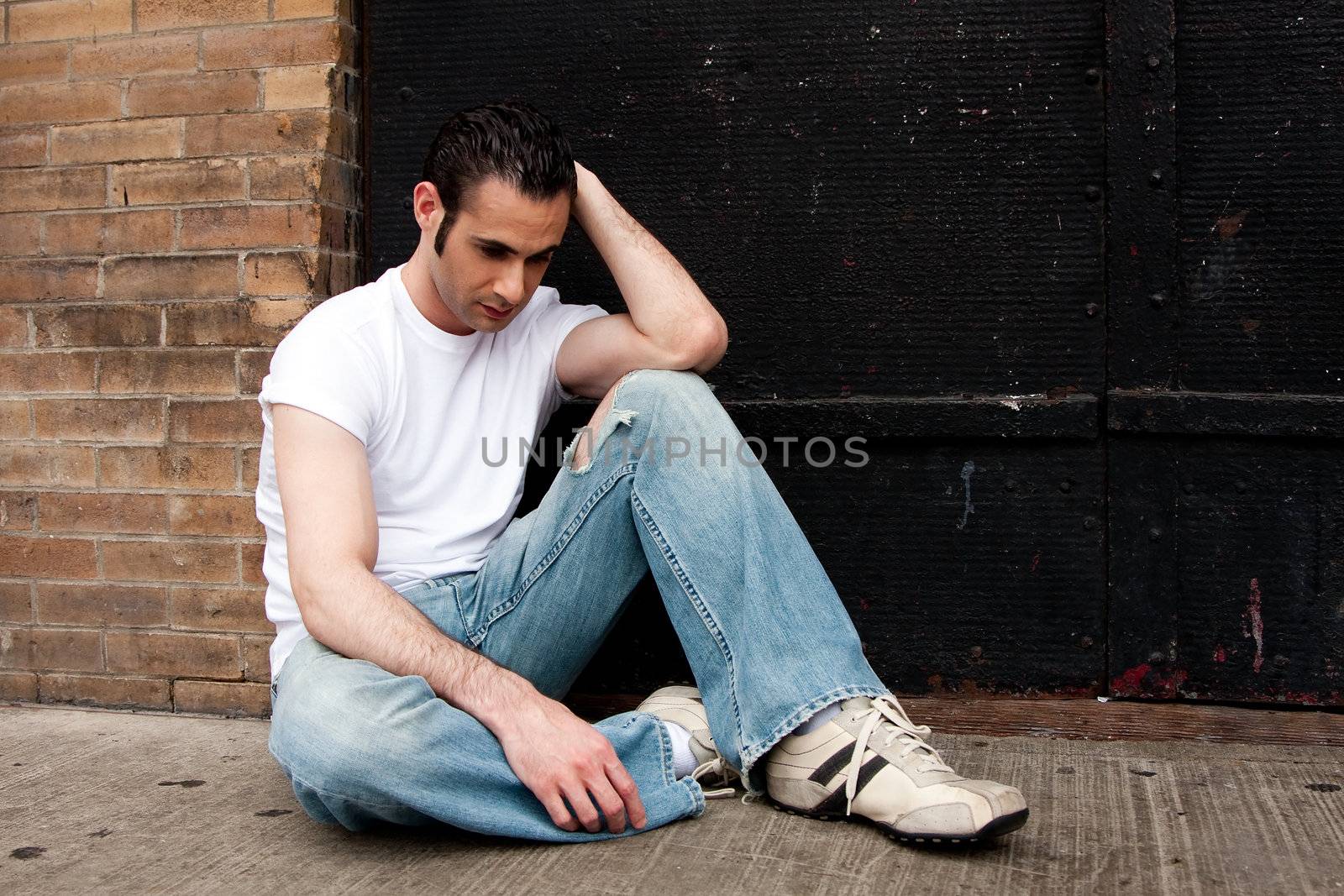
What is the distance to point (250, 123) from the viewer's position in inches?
118

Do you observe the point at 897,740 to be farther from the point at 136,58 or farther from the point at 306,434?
the point at 136,58

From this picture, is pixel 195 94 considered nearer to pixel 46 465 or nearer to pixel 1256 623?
pixel 46 465

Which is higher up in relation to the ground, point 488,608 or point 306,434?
point 306,434

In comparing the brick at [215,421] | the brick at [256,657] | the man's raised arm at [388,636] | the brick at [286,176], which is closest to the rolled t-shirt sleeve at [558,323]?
the man's raised arm at [388,636]

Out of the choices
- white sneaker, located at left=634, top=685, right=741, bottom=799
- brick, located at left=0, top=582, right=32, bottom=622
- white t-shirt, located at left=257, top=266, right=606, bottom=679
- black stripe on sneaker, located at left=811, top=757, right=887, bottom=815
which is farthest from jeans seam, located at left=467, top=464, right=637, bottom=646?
brick, located at left=0, top=582, right=32, bottom=622

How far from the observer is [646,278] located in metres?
2.58

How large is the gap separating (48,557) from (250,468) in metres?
0.68

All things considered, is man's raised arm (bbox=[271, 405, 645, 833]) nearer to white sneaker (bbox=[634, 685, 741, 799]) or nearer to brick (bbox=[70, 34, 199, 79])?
white sneaker (bbox=[634, 685, 741, 799])

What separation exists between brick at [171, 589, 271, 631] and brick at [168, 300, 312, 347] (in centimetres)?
66

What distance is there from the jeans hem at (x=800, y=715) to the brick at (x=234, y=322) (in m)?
1.64

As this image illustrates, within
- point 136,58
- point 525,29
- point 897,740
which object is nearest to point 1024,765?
point 897,740

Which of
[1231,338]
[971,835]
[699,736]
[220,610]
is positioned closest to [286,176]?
[220,610]

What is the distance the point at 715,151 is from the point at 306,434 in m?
1.33

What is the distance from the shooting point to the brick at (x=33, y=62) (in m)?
3.12
